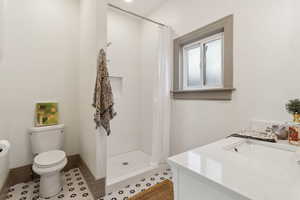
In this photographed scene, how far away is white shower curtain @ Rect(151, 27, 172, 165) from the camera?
2053 millimetres

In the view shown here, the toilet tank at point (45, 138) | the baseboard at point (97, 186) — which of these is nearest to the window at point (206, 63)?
the baseboard at point (97, 186)

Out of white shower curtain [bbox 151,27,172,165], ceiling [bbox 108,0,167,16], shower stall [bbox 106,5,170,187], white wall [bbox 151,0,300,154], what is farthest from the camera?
shower stall [bbox 106,5,170,187]

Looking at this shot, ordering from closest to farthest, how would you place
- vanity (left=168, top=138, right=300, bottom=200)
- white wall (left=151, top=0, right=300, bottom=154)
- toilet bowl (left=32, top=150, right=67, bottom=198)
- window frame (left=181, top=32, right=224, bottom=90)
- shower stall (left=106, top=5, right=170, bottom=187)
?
vanity (left=168, top=138, right=300, bottom=200) < white wall (left=151, top=0, right=300, bottom=154) < toilet bowl (left=32, top=150, right=67, bottom=198) < window frame (left=181, top=32, right=224, bottom=90) < shower stall (left=106, top=5, right=170, bottom=187)

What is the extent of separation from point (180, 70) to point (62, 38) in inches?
72.9

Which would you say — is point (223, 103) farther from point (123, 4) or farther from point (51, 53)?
point (51, 53)

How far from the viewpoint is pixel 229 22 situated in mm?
1474

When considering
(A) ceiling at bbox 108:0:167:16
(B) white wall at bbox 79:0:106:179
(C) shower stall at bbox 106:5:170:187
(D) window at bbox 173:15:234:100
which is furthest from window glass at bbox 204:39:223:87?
(B) white wall at bbox 79:0:106:179

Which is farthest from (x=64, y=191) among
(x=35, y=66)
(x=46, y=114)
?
(x=35, y=66)

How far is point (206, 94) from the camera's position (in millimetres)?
1708

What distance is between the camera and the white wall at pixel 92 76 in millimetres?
1528

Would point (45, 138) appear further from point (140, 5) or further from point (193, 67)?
point (140, 5)

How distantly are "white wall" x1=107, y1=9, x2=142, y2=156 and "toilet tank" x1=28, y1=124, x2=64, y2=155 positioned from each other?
2.71ft

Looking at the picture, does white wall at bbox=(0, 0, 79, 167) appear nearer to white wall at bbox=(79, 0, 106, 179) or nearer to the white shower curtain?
white wall at bbox=(79, 0, 106, 179)

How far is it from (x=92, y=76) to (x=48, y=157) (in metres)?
1.07
